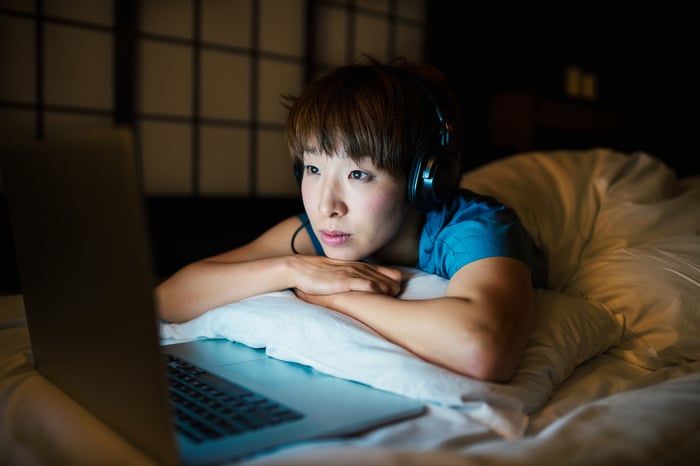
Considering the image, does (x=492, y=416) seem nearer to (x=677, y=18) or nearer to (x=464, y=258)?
(x=464, y=258)

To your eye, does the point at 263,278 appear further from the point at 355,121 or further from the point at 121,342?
the point at 121,342

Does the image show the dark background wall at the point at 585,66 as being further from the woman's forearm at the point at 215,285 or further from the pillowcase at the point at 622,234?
the woman's forearm at the point at 215,285

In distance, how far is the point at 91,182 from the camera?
18.8 inches

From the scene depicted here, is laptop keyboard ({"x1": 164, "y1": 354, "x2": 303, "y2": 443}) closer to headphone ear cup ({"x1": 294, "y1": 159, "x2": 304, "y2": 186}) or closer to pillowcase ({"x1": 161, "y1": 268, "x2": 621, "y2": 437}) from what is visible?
pillowcase ({"x1": 161, "y1": 268, "x2": 621, "y2": 437})

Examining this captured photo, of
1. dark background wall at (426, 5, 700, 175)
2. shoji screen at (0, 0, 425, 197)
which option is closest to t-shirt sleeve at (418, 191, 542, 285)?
shoji screen at (0, 0, 425, 197)

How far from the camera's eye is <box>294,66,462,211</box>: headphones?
2.97 ft

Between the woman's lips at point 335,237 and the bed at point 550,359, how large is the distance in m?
0.12

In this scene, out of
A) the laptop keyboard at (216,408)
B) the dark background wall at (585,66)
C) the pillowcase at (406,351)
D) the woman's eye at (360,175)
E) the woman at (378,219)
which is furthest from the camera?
the dark background wall at (585,66)

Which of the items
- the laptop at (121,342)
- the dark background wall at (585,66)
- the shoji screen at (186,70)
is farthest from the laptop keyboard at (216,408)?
the dark background wall at (585,66)

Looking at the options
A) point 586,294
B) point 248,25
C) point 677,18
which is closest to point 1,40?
point 248,25

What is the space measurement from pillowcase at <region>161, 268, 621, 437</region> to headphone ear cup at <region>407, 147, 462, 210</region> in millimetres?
129

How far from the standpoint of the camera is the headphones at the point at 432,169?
0.91 metres

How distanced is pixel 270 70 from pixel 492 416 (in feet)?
8.32

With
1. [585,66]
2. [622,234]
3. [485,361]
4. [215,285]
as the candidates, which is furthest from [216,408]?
[585,66]
